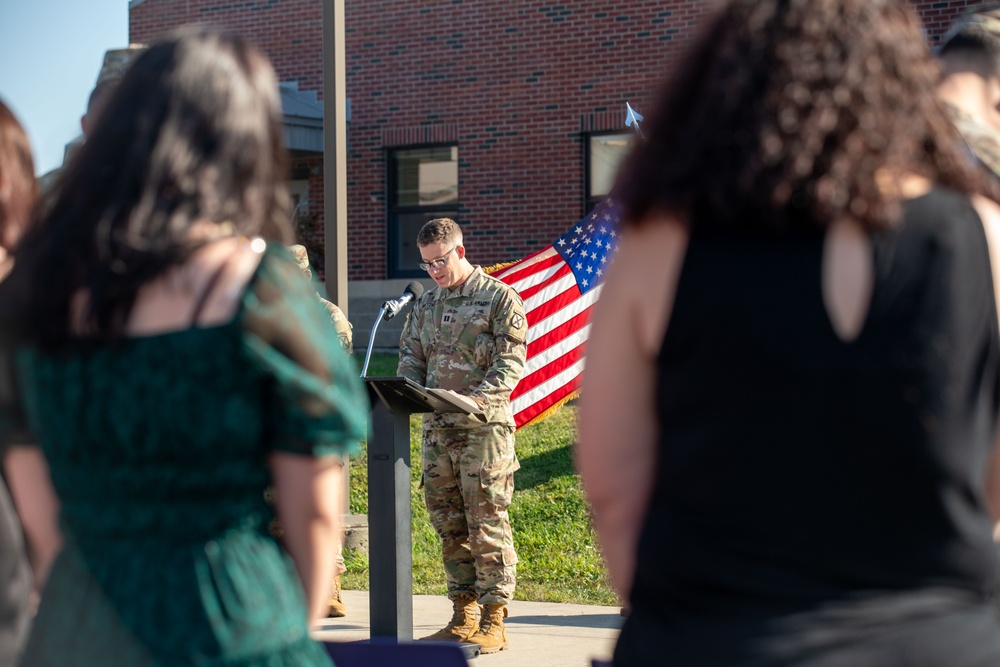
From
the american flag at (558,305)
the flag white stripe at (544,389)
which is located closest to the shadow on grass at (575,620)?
the american flag at (558,305)

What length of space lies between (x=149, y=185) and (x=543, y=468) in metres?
8.74

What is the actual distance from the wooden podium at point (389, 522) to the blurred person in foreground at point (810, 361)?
4.01m

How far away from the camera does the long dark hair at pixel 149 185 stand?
174 cm

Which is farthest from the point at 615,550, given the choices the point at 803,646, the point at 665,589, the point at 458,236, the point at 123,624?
the point at 458,236

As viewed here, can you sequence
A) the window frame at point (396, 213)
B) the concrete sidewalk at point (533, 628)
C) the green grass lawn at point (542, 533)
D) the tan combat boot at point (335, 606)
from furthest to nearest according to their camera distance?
the window frame at point (396, 213)
the green grass lawn at point (542, 533)
the tan combat boot at point (335, 606)
the concrete sidewalk at point (533, 628)

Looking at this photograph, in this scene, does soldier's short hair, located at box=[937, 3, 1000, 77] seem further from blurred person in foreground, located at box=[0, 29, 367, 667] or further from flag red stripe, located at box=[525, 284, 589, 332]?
flag red stripe, located at box=[525, 284, 589, 332]

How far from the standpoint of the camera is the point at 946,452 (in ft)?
5.09

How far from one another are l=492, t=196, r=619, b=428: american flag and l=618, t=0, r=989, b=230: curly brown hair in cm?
684

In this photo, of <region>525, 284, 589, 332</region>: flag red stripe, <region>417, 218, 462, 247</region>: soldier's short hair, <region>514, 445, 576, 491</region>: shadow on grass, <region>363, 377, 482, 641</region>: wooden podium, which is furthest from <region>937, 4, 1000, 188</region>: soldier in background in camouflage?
<region>514, 445, 576, 491</region>: shadow on grass

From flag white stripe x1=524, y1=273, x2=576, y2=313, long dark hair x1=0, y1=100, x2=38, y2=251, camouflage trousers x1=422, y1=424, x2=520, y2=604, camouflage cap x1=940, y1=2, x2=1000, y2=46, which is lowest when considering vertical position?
camouflage trousers x1=422, y1=424, x2=520, y2=604

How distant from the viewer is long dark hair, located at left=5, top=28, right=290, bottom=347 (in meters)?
1.74

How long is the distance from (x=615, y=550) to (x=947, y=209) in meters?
0.69

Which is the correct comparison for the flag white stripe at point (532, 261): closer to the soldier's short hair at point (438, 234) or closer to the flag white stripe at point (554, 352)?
the flag white stripe at point (554, 352)

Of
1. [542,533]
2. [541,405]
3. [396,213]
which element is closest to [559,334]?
[541,405]
